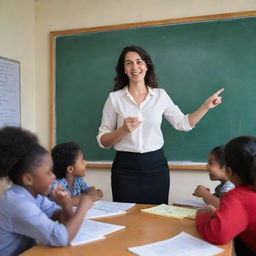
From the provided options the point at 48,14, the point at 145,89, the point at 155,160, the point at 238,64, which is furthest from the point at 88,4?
the point at 155,160

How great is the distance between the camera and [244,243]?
57.9 inches

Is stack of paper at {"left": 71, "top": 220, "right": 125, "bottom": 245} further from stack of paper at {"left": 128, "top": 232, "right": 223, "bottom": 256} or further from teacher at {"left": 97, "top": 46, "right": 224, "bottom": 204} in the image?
teacher at {"left": 97, "top": 46, "right": 224, "bottom": 204}

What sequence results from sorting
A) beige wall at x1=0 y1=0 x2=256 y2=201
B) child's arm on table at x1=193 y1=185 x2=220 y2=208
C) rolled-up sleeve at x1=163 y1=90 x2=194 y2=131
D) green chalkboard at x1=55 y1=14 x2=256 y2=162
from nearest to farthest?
child's arm on table at x1=193 y1=185 x2=220 y2=208
rolled-up sleeve at x1=163 y1=90 x2=194 y2=131
green chalkboard at x1=55 y1=14 x2=256 y2=162
beige wall at x1=0 y1=0 x2=256 y2=201

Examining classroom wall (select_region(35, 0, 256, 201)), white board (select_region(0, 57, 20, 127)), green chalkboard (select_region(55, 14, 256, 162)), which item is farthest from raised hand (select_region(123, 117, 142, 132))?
white board (select_region(0, 57, 20, 127))

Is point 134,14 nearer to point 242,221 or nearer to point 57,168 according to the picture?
point 57,168

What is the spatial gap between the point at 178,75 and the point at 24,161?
201 centimetres

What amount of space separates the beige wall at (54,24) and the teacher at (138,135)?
844 millimetres

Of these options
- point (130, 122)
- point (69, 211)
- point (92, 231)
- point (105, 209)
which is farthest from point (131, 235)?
point (130, 122)

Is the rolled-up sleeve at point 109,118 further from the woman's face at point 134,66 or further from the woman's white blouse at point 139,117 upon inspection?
the woman's face at point 134,66

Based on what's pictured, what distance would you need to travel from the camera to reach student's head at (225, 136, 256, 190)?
1.38 metres

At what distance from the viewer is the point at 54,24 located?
335cm

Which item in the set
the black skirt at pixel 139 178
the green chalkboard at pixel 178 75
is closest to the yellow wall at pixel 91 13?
the green chalkboard at pixel 178 75

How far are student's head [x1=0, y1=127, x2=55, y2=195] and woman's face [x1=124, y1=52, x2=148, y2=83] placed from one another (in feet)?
3.65

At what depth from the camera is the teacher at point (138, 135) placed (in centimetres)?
216
